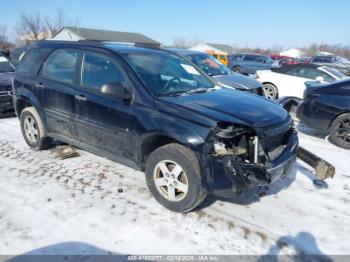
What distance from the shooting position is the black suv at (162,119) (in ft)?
10.5

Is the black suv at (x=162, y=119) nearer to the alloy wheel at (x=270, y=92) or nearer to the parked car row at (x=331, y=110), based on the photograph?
the parked car row at (x=331, y=110)

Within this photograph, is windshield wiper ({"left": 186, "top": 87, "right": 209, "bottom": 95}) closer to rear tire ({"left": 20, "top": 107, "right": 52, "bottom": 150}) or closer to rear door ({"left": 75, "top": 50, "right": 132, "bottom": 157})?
rear door ({"left": 75, "top": 50, "right": 132, "bottom": 157})

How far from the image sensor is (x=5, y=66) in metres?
8.77

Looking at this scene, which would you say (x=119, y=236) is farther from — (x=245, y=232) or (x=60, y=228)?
(x=245, y=232)

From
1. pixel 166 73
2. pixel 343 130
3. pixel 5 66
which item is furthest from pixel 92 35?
pixel 166 73

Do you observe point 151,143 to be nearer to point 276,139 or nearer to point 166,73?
point 166,73

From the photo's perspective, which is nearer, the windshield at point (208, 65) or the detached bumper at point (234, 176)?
the detached bumper at point (234, 176)

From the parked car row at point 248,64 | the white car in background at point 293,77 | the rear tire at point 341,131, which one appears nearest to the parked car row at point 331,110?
the rear tire at point 341,131

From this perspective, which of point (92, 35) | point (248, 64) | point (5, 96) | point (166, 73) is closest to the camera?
point (166, 73)

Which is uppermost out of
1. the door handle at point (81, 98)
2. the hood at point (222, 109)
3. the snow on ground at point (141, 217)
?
the hood at point (222, 109)

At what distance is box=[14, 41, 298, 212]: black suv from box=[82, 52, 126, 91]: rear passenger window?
13mm

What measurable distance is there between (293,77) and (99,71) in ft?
26.8

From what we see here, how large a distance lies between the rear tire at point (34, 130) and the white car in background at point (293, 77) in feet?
26.3

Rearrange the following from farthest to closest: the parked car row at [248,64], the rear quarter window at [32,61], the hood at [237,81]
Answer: the parked car row at [248,64], the hood at [237,81], the rear quarter window at [32,61]
